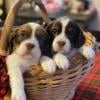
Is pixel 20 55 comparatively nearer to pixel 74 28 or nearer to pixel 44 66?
pixel 44 66

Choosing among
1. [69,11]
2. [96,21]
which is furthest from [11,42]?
[96,21]

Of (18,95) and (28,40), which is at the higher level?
(28,40)

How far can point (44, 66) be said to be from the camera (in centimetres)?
73

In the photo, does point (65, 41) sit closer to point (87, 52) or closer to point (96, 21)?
point (87, 52)

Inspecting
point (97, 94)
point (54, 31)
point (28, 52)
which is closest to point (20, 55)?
point (28, 52)

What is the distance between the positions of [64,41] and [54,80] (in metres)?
0.13

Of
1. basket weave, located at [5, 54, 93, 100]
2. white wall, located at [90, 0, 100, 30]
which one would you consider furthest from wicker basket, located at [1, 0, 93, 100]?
white wall, located at [90, 0, 100, 30]

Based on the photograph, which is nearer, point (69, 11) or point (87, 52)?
point (87, 52)

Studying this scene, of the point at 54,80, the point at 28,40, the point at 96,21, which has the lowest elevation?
the point at 96,21

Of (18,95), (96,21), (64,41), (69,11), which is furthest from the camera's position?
(96,21)

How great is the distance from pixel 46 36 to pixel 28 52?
8 cm

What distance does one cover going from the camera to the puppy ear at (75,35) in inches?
33.6

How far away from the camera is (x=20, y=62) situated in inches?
30.8

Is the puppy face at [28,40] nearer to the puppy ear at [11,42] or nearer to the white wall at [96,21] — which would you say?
the puppy ear at [11,42]
